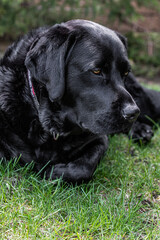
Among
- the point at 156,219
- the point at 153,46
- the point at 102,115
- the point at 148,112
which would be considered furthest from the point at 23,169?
the point at 153,46

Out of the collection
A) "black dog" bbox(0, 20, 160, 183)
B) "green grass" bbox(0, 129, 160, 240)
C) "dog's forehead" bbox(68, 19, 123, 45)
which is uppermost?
"dog's forehead" bbox(68, 19, 123, 45)

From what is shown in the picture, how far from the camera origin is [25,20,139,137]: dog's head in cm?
217

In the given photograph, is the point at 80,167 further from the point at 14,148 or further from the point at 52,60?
the point at 52,60

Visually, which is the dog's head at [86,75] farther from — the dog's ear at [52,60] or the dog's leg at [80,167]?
the dog's leg at [80,167]

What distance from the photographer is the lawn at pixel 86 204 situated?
1.82 metres

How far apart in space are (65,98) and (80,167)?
52cm

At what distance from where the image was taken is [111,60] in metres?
2.21

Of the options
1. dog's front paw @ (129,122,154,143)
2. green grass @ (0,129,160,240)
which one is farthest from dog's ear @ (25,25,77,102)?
dog's front paw @ (129,122,154,143)

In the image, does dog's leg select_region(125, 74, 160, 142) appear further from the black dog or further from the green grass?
the black dog

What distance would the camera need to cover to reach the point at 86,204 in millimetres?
2096

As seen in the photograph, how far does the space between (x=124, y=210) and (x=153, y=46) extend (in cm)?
778

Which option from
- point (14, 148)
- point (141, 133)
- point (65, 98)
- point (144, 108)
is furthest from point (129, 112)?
point (144, 108)

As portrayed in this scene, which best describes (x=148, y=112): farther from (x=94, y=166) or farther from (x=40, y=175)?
(x=40, y=175)

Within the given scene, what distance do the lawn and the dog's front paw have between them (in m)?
0.49
